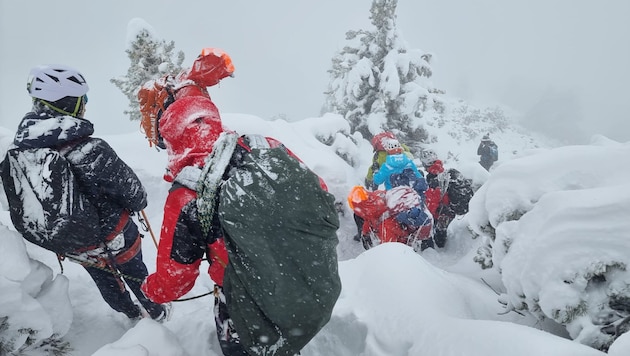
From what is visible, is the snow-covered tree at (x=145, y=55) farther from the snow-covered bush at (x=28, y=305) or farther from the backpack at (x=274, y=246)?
the backpack at (x=274, y=246)

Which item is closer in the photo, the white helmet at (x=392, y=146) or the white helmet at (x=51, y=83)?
the white helmet at (x=51, y=83)

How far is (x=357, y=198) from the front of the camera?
245 inches

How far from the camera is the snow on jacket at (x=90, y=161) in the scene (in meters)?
2.55

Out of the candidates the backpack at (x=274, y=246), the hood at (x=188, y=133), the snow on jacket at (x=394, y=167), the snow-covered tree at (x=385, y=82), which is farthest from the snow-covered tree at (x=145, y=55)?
the backpack at (x=274, y=246)

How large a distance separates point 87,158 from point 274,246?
1910 millimetres

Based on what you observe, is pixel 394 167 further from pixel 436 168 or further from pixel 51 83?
pixel 51 83

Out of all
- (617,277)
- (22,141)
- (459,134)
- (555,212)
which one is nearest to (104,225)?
(22,141)

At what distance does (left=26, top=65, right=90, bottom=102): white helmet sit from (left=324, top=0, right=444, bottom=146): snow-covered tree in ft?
37.0

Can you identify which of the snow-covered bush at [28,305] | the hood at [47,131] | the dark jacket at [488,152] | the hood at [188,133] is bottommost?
the dark jacket at [488,152]

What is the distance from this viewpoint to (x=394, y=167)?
21.9ft

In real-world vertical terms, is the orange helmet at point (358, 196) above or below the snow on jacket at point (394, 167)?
below

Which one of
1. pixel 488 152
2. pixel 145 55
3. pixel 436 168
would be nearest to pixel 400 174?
pixel 436 168

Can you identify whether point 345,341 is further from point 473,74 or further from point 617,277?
point 473,74

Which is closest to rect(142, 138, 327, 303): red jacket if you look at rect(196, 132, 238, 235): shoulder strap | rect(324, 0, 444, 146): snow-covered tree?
rect(196, 132, 238, 235): shoulder strap
